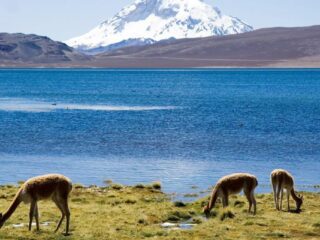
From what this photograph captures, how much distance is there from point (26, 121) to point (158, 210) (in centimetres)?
4313

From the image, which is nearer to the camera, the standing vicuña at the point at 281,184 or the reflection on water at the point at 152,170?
the standing vicuña at the point at 281,184

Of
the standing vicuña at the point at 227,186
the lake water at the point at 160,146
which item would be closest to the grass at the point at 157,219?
the standing vicuña at the point at 227,186

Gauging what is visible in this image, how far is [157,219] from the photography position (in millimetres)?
19422

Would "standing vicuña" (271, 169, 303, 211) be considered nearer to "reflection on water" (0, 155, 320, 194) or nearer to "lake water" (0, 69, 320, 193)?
"reflection on water" (0, 155, 320, 194)

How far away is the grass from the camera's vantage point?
1723 centimetres

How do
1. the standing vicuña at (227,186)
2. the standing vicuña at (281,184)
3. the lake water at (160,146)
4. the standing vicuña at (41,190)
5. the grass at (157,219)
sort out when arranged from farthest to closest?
the lake water at (160,146) < the standing vicuña at (281,184) < the standing vicuña at (227,186) < the grass at (157,219) < the standing vicuña at (41,190)

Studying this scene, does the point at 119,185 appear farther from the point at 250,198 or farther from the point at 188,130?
the point at 188,130

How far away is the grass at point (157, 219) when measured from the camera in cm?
1723

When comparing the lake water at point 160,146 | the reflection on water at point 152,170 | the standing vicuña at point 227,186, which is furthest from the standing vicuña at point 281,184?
the lake water at point 160,146

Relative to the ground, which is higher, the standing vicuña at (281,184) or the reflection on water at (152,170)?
the standing vicuña at (281,184)

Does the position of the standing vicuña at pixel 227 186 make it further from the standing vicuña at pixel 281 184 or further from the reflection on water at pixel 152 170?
the reflection on water at pixel 152 170

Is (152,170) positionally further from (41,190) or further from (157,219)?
(41,190)

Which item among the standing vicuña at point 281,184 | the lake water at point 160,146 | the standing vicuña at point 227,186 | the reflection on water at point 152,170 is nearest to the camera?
the standing vicuña at point 227,186

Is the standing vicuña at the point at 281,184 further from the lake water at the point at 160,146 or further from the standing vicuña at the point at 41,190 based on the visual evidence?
the standing vicuña at the point at 41,190
